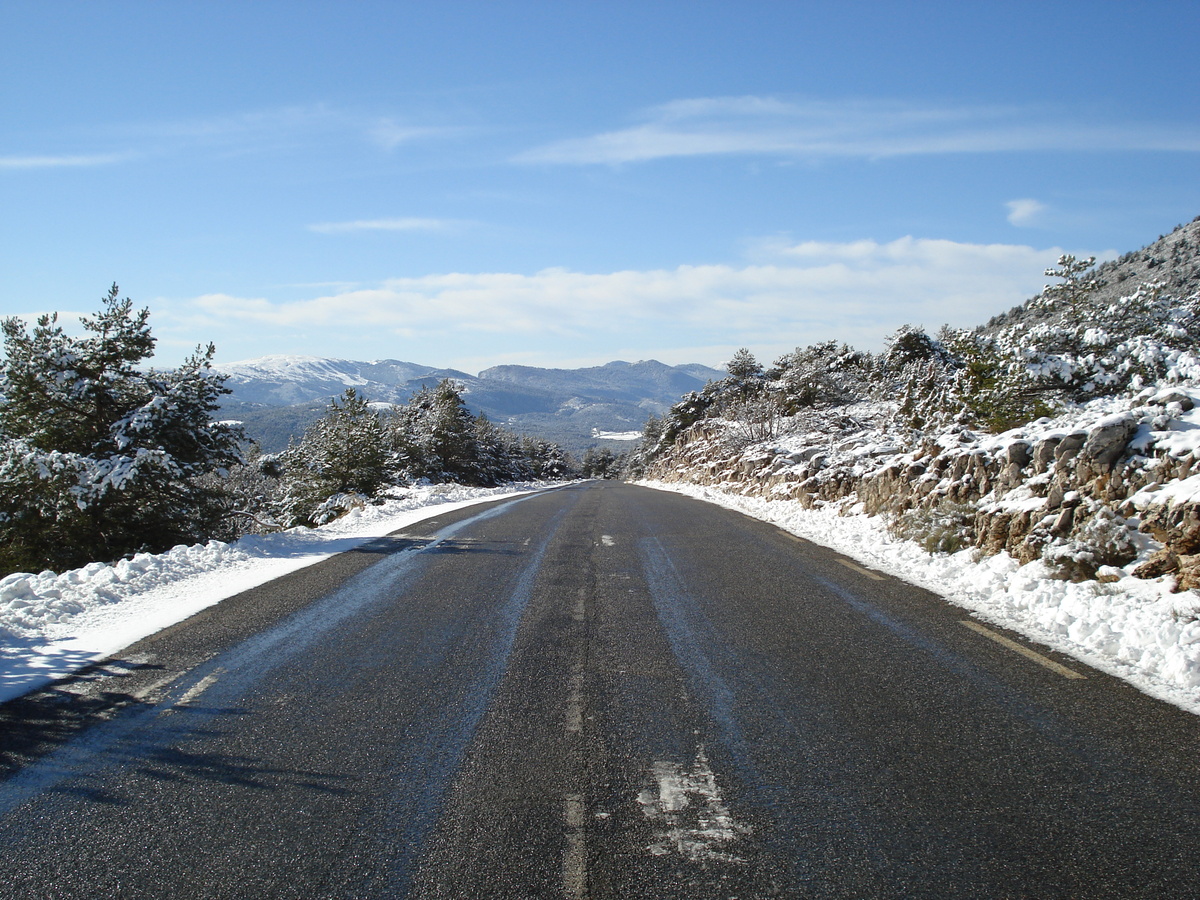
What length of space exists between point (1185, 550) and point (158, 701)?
8360 millimetres

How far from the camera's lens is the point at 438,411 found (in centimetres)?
4797

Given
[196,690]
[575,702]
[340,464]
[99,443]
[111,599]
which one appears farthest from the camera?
[340,464]

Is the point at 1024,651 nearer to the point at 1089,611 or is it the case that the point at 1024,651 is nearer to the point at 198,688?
the point at 1089,611

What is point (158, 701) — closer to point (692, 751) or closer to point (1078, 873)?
point (692, 751)

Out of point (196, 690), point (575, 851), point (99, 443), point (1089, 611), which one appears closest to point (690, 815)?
point (575, 851)

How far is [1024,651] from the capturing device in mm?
5410

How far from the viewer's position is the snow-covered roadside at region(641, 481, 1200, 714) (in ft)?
15.8

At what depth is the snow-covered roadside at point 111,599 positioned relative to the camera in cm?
538

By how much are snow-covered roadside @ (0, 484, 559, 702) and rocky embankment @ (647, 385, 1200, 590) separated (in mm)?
8754

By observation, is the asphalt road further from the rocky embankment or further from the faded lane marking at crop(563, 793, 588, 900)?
the rocky embankment

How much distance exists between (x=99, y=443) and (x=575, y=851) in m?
14.5

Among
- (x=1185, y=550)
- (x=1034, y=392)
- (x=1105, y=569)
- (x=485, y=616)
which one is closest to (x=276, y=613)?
(x=485, y=616)

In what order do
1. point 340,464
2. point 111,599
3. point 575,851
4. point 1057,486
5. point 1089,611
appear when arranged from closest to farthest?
1. point 575,851
2. point 1089,611
3. point 111,599
4. point 1057,486
5. point 340,464

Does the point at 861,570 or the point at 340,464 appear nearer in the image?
the point at 861,570
